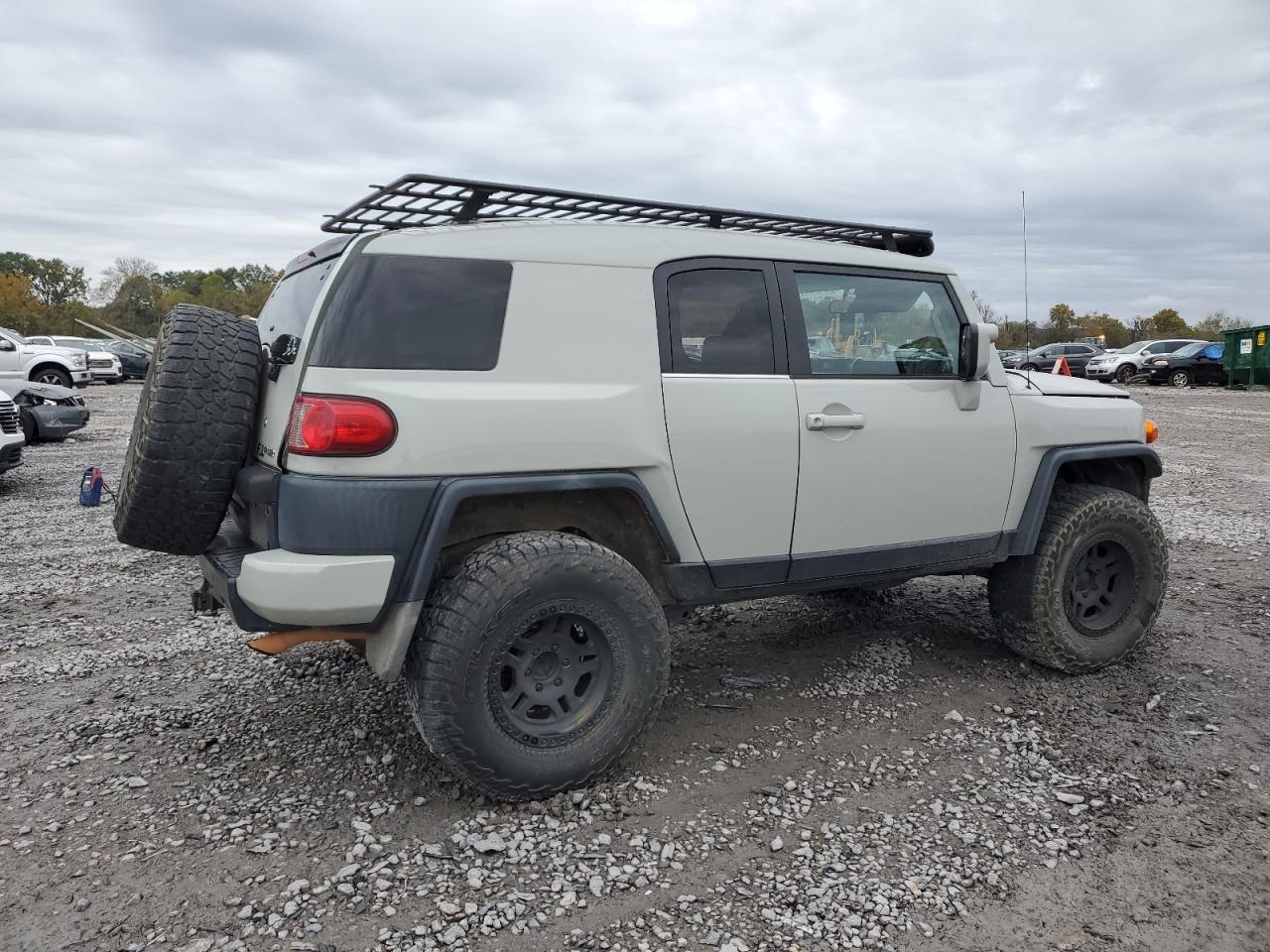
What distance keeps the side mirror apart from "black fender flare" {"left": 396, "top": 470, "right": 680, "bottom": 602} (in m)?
1.80

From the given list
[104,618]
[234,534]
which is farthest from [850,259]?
[104,618]

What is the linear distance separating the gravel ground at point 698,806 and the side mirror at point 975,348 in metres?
1.44

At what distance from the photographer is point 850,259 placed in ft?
12.2

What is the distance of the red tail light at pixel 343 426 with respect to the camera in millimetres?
2652

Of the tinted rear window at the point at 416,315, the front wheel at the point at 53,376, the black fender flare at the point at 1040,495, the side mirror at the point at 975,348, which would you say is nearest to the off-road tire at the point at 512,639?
the tinted rear window at the point at 416,315

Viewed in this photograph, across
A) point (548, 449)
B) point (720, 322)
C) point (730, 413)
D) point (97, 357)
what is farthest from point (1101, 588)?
point (97, 357)

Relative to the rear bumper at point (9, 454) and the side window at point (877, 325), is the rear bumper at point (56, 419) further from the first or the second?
the side window at point (877, 325)

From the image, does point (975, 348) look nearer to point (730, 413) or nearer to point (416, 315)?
point (730, 413)

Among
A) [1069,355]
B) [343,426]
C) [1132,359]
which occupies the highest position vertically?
[1069,355]

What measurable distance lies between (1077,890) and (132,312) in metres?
78.1

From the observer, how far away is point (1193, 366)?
2712 centimetres

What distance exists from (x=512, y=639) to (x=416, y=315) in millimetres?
1088

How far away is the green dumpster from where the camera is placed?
23969 mm

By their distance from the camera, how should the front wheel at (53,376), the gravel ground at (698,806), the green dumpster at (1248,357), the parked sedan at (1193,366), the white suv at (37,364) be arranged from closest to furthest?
the gravel ground at (698,806) < the white suv at (37,364) < the front wheel at (53,376) < the green dumpster at (1248,357) < the parked sedan at (1193,366)
